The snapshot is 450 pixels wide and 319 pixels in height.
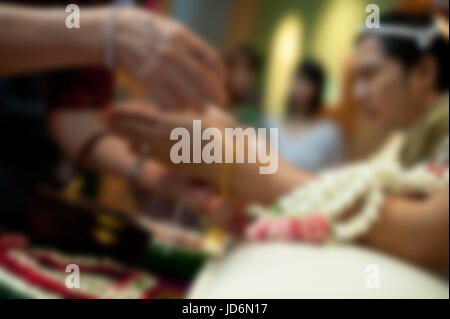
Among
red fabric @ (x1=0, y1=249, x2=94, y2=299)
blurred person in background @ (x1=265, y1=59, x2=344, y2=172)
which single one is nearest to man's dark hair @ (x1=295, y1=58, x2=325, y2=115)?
blurred person in background @ (x1=265, y1=59, x2=344, y2=172)

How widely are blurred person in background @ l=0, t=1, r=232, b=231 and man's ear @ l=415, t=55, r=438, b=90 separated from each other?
0.26m

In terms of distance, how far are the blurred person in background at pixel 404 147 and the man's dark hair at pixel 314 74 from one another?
96 millimetres

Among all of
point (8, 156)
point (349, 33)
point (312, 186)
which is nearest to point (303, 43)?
point (349, 33)

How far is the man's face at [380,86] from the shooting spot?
55 centimetres

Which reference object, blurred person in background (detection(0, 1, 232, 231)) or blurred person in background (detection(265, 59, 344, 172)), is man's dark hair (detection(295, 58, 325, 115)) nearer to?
blurred person in background (detection(265, 59, 344, 172))

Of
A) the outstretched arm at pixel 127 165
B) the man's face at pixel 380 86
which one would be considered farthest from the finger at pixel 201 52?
the man's face at pixel 380 86

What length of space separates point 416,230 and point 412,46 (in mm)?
267

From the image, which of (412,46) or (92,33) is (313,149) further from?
(92,33)

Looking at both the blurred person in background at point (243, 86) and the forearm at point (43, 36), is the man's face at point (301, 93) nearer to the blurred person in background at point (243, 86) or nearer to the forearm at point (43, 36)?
the blurred person in background at point (243, 86)

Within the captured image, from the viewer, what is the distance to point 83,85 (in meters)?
0.41

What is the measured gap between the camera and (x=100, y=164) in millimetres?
491

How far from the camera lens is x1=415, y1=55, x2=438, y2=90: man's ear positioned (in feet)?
1.60
